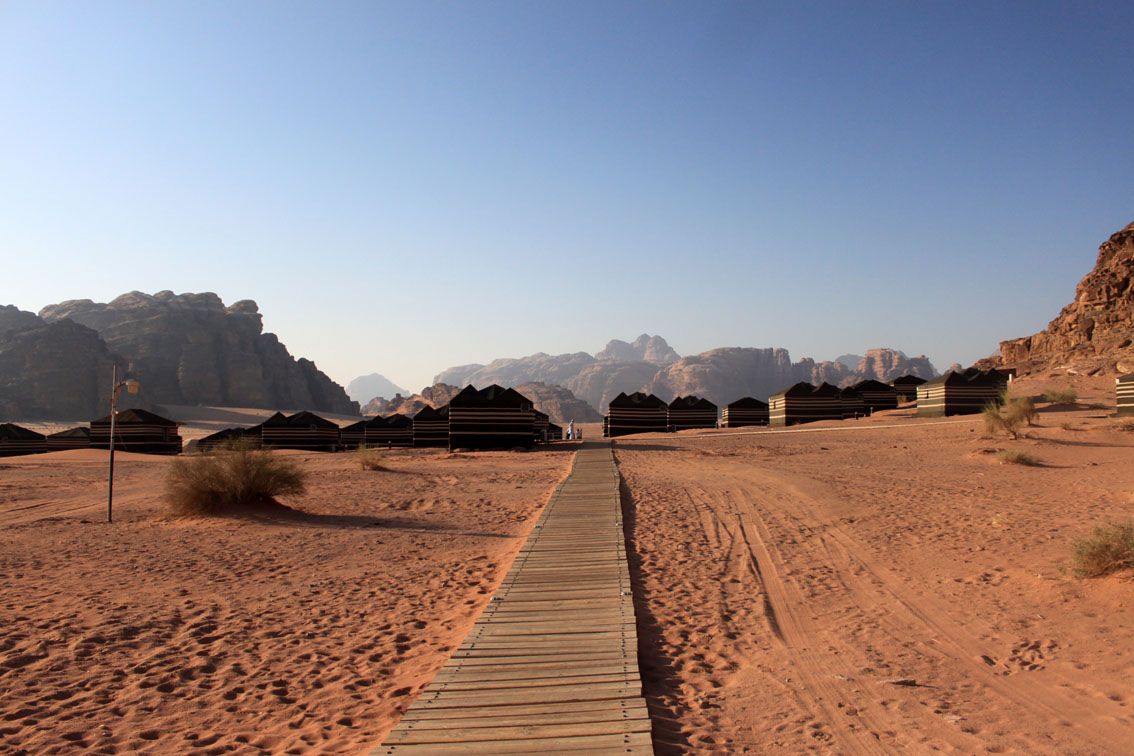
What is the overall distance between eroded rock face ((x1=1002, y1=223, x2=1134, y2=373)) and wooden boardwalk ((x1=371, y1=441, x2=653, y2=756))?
43030 millimetres

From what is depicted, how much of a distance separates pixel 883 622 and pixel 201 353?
344 ft

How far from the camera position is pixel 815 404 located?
124 feet

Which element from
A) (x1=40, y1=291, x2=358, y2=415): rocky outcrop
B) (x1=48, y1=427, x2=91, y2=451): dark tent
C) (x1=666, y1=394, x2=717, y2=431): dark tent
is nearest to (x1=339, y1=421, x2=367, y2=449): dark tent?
(x1=48, y1=427, x2=91, y2=451): dark tent

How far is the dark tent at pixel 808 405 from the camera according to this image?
37469 millimetres

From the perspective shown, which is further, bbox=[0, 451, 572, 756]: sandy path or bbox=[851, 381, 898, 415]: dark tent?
bbox=[851, 381, 898, 415]: dark tent

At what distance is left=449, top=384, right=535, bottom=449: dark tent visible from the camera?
27.5 meters

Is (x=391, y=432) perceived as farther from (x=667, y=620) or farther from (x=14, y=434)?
(x=667, y=620)

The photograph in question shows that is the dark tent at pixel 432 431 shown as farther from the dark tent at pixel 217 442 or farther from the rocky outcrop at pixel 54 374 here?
the rocky outcrop at pixel 54 374

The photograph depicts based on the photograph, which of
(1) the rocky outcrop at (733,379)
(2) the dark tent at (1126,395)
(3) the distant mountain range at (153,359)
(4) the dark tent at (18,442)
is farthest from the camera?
(1) the rocky outcrop at (733,379)

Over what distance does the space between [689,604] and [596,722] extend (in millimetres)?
2894

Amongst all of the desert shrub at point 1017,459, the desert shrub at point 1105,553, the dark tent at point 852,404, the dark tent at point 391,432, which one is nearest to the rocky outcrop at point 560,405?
the dark tent at point 852,404

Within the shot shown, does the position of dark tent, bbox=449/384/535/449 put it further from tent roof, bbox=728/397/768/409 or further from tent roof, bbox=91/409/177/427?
tent roof, bbox=728/397/768/409

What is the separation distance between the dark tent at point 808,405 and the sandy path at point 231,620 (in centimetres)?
2799

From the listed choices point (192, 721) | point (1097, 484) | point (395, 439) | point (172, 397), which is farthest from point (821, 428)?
point (172, 397)
